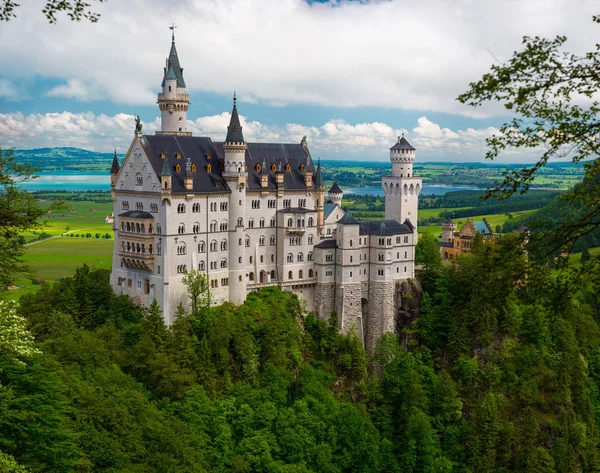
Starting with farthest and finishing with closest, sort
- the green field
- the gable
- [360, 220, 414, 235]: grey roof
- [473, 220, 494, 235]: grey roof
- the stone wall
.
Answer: the green field
[473, 220, 494, 235]: grey roof
[360, 220, 414, 235]: grey roof
the stone wall
the gable

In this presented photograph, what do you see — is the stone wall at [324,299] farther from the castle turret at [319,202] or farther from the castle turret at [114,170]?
the castle turret at [114,170]

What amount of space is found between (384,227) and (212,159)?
22.0 m

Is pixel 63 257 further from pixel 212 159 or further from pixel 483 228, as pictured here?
pixel 483 228

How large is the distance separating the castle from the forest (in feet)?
9.10

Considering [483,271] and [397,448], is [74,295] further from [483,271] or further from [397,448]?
[483,271]

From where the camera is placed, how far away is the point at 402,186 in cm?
9925

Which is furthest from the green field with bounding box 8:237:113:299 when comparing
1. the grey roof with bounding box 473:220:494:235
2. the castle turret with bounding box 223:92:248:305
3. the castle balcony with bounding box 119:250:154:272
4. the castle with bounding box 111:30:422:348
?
the grey roof with bounding box 473:220:494:235

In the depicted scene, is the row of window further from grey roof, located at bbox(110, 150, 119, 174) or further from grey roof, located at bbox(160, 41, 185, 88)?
grey roof, located at bbox(160, 41, 185, 88)

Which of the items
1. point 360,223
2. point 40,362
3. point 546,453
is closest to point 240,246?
point 360,223

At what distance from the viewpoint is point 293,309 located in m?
86.8

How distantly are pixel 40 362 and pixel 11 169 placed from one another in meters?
25.9

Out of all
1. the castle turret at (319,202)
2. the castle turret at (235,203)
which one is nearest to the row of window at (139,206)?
the castle turret at (235,203)

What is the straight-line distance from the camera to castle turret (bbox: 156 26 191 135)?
90.2 meters

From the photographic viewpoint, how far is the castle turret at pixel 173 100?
296 ft
